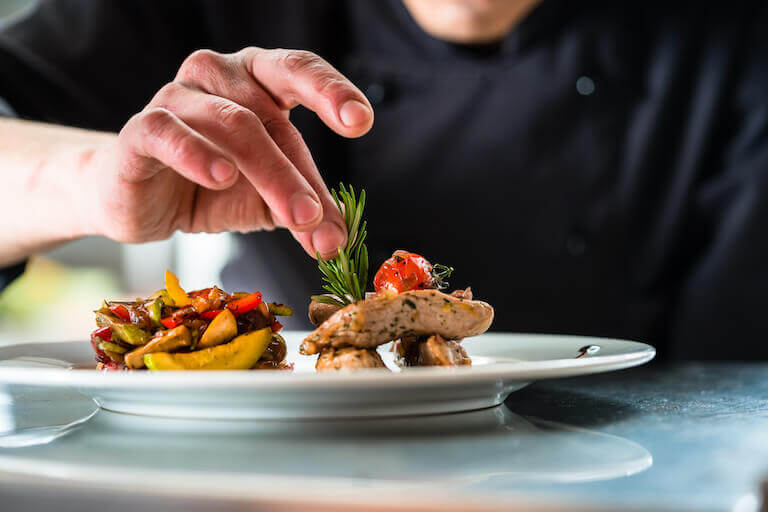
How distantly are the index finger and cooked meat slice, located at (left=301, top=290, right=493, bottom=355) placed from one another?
24 centimetres

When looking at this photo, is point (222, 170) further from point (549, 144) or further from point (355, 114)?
point (549, 144)

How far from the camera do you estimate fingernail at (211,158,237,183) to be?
862 mm

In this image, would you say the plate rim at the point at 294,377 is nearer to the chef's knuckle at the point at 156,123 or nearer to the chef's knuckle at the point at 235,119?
the chef's knuckle at the point at 156,123

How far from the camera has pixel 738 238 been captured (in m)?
2.34

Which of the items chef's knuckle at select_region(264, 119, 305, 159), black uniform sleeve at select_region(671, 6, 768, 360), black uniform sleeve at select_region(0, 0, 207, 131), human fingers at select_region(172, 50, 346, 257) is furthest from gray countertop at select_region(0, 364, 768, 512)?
black uniform sleeve at select_region(671, 6, 768, 360)

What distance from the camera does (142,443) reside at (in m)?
0.67

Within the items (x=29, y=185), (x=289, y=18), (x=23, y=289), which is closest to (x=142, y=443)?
(x=29, y=185)

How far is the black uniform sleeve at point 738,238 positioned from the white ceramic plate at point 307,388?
1.68 meters

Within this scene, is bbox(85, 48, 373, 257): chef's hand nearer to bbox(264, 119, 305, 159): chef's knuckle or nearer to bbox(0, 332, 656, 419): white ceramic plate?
bbox(264, 119, 305, 159): chef's knuckle

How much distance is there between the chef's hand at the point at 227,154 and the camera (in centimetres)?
90

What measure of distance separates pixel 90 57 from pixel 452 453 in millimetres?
1848

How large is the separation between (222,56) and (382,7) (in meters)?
1.22

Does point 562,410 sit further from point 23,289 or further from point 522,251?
point 23,289

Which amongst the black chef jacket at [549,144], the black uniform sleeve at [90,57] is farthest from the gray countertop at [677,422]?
the black uniform sleeve at [90,57]
